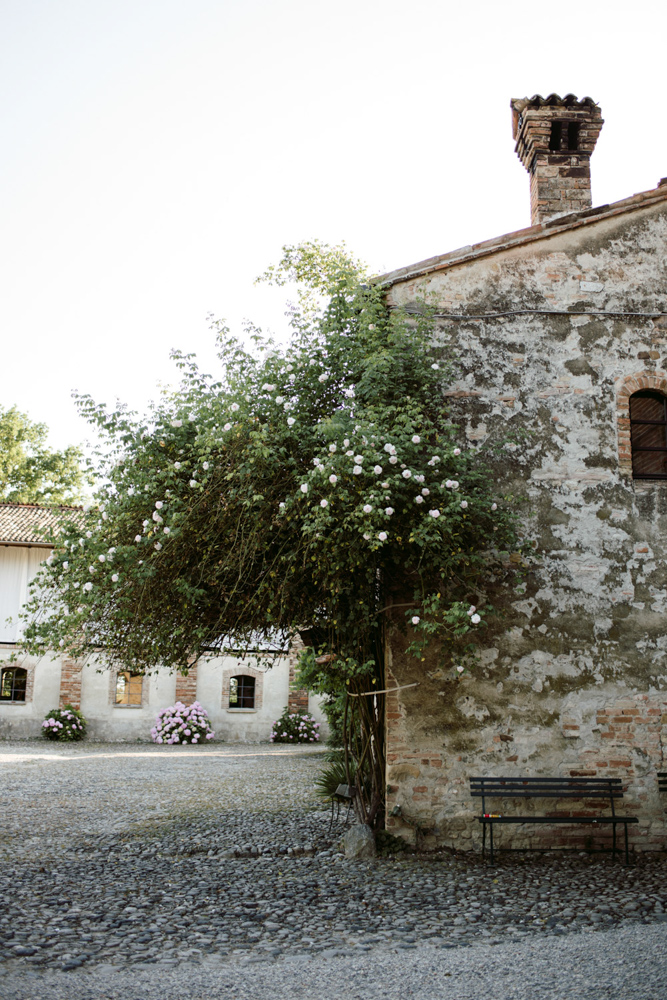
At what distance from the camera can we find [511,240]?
8234mm

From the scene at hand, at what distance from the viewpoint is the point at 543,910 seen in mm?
5445

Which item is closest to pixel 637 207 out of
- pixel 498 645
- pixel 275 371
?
pixel 275 371

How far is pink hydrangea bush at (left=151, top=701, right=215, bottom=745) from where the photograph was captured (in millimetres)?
20828

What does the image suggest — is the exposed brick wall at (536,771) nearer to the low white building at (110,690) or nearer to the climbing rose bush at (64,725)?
the low white building at (110,690)

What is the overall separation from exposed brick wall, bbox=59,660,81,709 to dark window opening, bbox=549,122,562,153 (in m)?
17.4

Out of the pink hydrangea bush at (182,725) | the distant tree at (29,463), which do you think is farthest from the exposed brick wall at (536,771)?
the distant tree at (29,463)

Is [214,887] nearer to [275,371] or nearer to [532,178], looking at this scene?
[275,371]

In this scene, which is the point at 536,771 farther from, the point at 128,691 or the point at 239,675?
the point at 128,691

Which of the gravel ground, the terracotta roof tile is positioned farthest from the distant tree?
the gravel ground

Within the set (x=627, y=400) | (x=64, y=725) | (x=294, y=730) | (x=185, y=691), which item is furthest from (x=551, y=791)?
(x=64, y=725)

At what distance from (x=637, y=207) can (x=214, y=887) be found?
7718 mm

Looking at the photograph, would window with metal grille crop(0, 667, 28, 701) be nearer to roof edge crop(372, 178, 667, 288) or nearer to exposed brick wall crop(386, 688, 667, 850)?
exposed brick wall crop(386, 688, 667, 850)

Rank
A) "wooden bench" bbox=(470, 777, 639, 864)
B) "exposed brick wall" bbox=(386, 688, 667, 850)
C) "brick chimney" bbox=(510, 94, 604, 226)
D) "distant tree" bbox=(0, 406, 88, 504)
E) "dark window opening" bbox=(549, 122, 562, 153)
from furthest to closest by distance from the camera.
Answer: "distant tree" bbox=(0, 406, 88, 504)
"dark window opening" bbox=(549, 122, 562, 153)
"brick chimney" bbox=(510, 94, 604, 226)
"exposed brick wall" bbox=(386, 688, 667, 850)
"wooden bench" bbox=(470, 777, 639, 864)

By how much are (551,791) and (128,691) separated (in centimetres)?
1674
